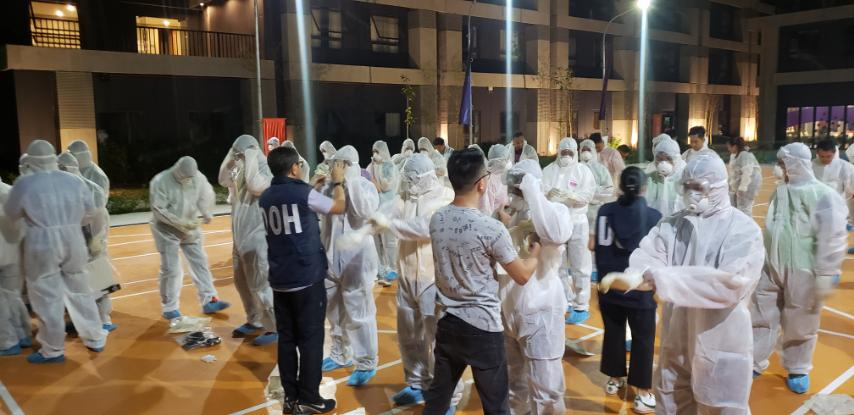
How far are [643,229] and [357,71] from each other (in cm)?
2078

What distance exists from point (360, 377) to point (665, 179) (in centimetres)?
445

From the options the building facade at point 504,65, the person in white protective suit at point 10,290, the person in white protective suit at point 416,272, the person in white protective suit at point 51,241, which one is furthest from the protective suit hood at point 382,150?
the building facade at point 504,65

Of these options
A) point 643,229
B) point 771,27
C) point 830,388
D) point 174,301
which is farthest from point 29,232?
point 771,27

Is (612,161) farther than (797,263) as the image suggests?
Yes

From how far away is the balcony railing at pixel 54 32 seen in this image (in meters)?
20.5

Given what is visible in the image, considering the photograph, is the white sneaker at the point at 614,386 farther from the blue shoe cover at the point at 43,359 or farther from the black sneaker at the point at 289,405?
the blue shoe cover at the point at 43,359

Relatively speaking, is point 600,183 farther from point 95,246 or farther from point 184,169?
point 95,246

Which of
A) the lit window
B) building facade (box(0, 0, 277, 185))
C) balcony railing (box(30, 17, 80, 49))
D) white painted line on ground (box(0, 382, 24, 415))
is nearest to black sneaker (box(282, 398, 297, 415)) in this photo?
white painted line on ground (box(0, 382, 24, 415))

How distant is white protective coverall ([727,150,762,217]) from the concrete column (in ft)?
58.4

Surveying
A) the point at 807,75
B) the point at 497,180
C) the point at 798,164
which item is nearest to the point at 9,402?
the point at 497,180

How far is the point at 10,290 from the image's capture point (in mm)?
6594

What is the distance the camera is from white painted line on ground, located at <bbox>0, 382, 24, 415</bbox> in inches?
206

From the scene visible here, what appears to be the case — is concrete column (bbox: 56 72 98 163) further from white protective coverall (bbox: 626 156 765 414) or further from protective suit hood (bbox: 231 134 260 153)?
white protective coverall (bbox: 626 156 765 414)

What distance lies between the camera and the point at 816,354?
6.04 metres
